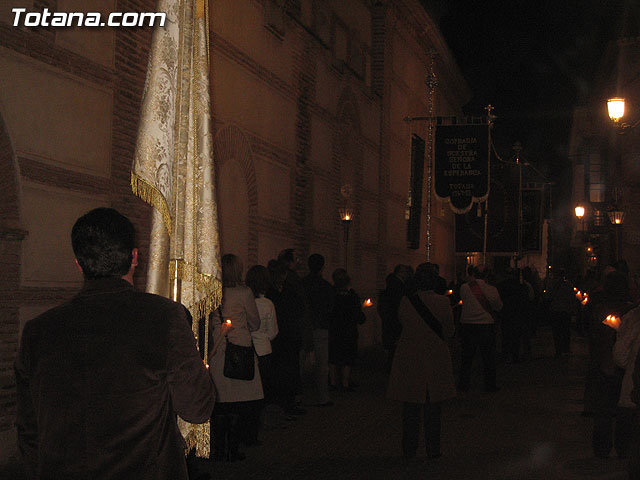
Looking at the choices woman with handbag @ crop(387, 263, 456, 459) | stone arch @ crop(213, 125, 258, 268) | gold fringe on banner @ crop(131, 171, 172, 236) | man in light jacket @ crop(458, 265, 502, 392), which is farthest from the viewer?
man in light jacket @ crop(458, 265, 502, 392)

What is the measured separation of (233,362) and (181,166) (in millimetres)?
2982

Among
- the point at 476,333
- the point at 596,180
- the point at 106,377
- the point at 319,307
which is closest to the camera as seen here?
the point at 106,377

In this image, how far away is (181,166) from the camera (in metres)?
6.04

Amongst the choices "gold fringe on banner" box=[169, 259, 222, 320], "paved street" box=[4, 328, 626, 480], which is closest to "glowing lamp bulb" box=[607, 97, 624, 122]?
"paved street" box=[4, 328, 626, 480]

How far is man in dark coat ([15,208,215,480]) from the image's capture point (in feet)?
11.1

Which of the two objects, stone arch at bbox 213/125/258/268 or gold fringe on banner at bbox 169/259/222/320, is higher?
stone arch at bbox 213/125/258/268

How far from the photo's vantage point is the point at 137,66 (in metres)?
10.8

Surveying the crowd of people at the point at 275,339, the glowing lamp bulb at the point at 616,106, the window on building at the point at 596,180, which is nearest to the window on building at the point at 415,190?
the glowing lamp bulb at the point at 616,106

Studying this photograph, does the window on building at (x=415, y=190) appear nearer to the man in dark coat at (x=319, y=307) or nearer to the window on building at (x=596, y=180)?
→ the man in dark coat at (x=319, y=307)

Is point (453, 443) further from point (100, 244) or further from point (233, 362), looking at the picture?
point (100, 244)

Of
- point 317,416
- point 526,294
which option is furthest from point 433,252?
point 317,416

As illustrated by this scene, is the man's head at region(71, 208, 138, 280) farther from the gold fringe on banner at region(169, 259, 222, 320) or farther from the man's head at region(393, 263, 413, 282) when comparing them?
the man's head at region(393, 263, 413, 282)

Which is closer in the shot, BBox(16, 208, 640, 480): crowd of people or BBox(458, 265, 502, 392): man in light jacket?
BBox(16, 208, 640, 480): crowd of people

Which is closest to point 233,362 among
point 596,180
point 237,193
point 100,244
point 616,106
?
point 100,244
